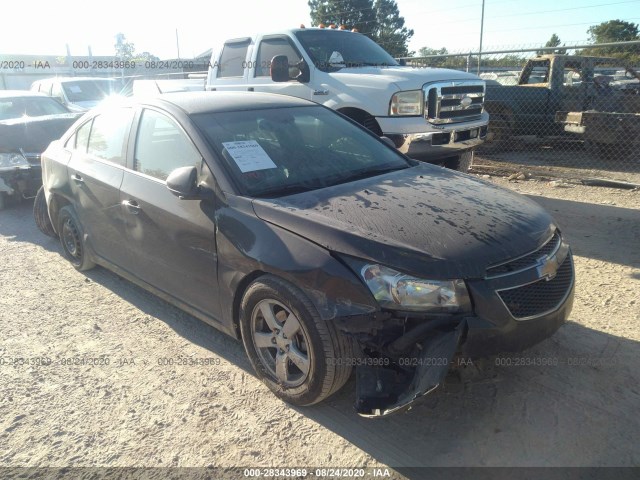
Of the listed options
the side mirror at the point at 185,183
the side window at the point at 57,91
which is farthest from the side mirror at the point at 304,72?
the side window at the point at 57,91

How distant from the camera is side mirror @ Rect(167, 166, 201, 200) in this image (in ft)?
10.00

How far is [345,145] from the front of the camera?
12.6ft

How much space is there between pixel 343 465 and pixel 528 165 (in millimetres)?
8837

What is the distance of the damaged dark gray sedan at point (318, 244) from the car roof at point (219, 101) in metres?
0.02

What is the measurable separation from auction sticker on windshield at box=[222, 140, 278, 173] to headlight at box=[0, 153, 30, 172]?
16.8 feet

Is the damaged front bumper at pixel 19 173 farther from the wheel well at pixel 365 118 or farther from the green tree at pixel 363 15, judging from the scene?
the green tree at pixel 363 15

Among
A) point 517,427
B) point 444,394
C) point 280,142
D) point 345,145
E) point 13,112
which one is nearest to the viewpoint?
point 517,427

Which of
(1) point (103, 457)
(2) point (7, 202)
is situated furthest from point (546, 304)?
(2) point (7, 202)

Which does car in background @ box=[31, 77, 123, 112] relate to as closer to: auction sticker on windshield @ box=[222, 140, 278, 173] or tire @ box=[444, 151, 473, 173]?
tire @ box=[444, 151, 473, 173]

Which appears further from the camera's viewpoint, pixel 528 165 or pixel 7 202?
pixel 528 165

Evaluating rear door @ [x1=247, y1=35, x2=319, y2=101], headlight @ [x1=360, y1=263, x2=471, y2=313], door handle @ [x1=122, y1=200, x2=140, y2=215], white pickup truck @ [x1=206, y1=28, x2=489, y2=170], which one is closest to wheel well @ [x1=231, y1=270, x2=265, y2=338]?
headlight @ [x1=360, y1=263, x2=471, y2=313]

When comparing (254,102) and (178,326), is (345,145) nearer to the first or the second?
(254,102)

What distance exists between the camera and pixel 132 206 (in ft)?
12.0

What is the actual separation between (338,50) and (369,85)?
1.24 m
